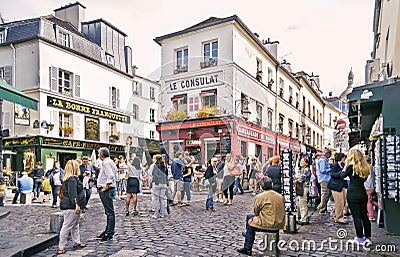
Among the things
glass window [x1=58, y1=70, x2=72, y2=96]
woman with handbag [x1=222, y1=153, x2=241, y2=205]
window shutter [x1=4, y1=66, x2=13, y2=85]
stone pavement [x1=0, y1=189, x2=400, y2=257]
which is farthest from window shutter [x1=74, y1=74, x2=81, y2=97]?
woman with handbag [x1=222, y1=153, x2=241, y2=205]

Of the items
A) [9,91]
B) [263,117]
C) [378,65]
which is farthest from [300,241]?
[263,117]

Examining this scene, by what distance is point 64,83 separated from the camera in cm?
2278

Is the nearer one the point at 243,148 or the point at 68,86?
the point at 243,148

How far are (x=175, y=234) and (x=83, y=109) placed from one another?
18.7 m

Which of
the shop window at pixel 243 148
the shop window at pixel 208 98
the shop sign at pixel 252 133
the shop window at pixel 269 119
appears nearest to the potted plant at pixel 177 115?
the shop window at pixel 208 98

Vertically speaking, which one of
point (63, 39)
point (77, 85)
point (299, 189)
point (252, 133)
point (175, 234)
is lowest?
point (175, 234)

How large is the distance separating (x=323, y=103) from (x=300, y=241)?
4075cm

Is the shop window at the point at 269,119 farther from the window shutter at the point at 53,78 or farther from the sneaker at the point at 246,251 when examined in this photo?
the sneaker at the point at 246,251

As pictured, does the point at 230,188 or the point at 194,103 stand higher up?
the point at 194,103

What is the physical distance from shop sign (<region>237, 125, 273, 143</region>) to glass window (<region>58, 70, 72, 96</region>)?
11.7m

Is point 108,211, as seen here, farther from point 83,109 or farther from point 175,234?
point 83,109

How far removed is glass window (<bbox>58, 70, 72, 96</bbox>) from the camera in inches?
880

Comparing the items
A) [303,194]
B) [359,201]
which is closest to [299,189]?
[303,194]

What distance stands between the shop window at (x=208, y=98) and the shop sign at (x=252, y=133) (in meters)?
1.97
